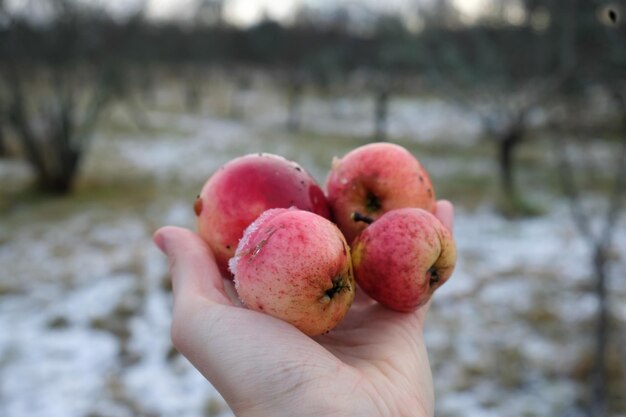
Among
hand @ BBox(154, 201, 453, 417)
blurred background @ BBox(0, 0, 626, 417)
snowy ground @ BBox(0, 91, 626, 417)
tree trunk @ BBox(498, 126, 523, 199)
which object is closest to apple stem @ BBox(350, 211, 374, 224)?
hand @ BBox(154, 201, 453, 417)

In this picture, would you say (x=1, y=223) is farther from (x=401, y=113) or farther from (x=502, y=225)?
(x=401, y=113)

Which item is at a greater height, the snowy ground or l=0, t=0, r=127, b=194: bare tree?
l=0, t=0, r=127, b=194: bare tree

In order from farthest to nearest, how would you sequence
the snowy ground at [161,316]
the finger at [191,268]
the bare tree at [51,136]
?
1. the bare tree at [51,136]
2. the snowy ground at [161,316]
3. the finger at [191,268]

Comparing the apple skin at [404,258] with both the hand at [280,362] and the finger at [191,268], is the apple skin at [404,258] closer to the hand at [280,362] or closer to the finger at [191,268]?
the hand at [280,362]

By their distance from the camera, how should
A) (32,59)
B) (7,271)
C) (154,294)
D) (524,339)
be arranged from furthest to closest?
(32,59) → (7,271) → (154,294) → (524,339)

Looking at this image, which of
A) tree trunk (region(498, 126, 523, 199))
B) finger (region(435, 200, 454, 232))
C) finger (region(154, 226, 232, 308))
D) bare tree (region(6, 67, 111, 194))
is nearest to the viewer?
finger (region(154, 226, 232, 308))

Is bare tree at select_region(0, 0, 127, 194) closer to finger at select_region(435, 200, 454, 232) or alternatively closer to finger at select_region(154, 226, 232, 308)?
finger at select_region(154, 226, 232, 308)

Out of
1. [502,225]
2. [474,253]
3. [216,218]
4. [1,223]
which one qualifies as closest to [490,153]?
[502,225]

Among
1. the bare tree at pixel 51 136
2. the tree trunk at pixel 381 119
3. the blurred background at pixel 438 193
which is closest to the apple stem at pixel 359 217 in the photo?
the blurred background at pixel 438 193

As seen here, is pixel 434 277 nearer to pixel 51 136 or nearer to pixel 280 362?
pixel 280 362
